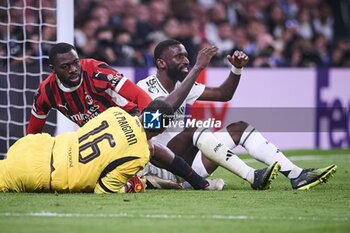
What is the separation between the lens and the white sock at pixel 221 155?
28.4 feet

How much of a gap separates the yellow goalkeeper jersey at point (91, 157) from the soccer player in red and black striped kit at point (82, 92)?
740mm

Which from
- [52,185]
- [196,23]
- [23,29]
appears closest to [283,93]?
[196,23]

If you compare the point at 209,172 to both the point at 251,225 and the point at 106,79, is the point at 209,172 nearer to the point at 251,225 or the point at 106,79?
the point at 106,79

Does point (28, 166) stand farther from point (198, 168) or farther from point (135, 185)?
point (198, 168)

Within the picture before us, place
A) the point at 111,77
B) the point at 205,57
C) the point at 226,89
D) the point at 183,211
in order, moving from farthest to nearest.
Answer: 1. the point at 226,89
2. the point at 111,77
3. the point at 205,57
4. the point at 183,211

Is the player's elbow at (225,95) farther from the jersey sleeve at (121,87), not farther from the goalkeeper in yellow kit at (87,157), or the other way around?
the goalkeeper in yellow kit at (87,157)

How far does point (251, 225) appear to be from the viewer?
250 inches

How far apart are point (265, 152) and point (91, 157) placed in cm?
192

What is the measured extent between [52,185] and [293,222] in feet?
8.04

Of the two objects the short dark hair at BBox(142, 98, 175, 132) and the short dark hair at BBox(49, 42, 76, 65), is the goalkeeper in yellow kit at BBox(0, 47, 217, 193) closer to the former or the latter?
the short dark hair at BBox(142, 98, 175, 132)

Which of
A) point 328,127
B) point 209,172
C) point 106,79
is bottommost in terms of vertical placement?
point 328,127

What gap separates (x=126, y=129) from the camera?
7887mm

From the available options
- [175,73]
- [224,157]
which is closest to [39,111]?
[175,73]

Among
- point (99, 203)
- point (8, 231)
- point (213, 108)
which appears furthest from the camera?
point (213, 108)
